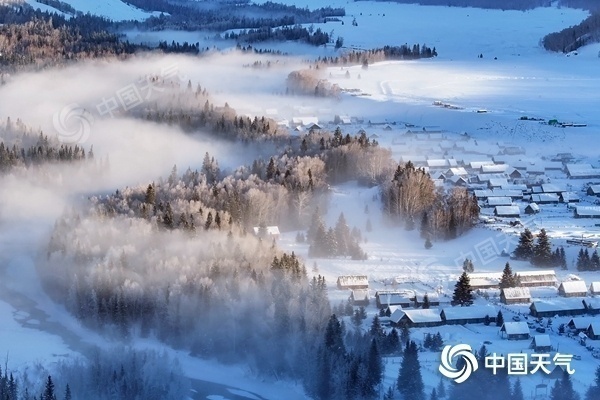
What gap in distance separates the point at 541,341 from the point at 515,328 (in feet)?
2.45

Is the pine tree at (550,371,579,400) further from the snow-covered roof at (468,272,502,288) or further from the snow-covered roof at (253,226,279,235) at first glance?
the snow-covered roof at (253,226,279,235)

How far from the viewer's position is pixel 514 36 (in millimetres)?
81125

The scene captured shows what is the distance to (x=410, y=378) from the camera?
18.9 meters

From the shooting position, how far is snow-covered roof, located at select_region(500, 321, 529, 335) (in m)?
21.1

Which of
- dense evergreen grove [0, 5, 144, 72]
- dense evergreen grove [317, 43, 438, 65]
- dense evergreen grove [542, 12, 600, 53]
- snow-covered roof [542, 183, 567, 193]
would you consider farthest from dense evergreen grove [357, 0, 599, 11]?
snow-covered roof [542, 183, 567, 193]

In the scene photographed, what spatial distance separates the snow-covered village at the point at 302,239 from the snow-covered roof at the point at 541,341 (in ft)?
0.25

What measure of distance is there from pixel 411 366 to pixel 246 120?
2660 cm

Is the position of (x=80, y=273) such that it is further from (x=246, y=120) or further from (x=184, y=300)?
(x=246, y=120)

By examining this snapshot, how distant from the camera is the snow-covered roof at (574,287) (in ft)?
77.6

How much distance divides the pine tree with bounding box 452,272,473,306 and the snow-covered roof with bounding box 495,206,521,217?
25.4 feet

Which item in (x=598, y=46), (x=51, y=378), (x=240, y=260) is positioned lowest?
(x=51, y=378)

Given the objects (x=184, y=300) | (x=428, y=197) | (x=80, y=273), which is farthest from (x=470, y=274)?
(x=80, y=273)

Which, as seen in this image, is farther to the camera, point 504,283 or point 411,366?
point 504,283

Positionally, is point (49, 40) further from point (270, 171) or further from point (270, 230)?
point (270, 230)
